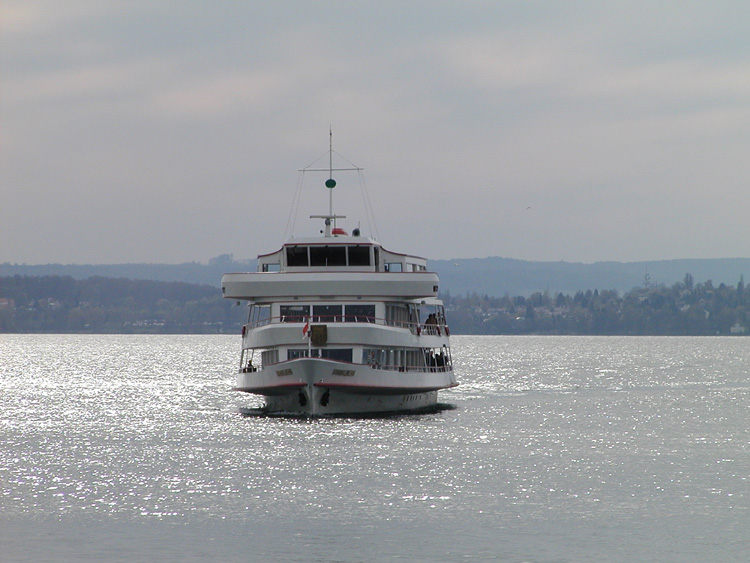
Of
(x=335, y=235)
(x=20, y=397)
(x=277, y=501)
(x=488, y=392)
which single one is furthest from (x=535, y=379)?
(x=277, y=501)

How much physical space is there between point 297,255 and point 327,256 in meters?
1.57

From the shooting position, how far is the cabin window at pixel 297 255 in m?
66.1

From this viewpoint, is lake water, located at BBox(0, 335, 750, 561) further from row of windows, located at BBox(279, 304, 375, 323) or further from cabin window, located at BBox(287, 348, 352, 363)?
row of windows, located at BBox(279, 304, 375, 323)

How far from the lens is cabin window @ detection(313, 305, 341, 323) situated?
2478 inches

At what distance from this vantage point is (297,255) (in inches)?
2606

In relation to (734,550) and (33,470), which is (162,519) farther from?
(734,550)

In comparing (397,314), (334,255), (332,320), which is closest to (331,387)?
(332,320)

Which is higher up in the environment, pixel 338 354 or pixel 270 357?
pixel 338 354

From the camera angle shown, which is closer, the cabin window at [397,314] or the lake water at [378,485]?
the lake water at [378,485]

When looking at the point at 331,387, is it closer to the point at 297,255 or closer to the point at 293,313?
the point at 293,313

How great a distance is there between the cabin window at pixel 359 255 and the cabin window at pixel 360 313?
3.24 meters

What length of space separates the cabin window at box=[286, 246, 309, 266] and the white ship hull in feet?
20.6

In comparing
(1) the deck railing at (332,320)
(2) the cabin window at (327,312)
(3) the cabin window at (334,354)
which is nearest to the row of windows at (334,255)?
(2) the cabin window at (327,312)

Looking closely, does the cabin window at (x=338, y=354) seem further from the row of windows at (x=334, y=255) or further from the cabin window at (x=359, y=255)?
the cabin window at (x=359, y=255)
